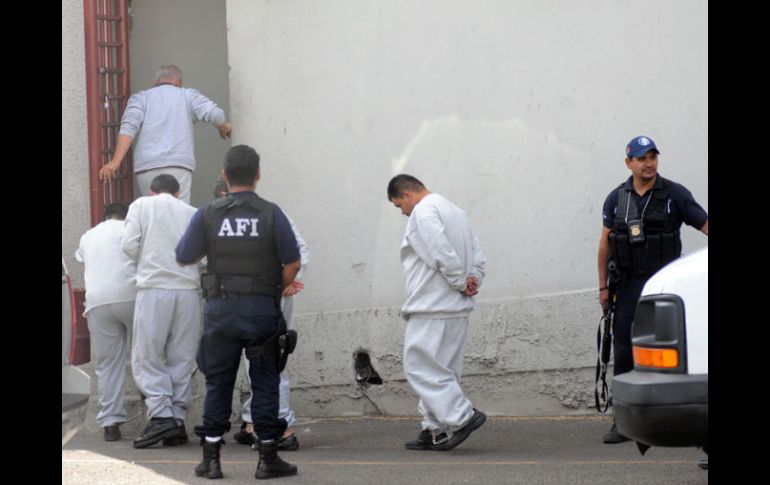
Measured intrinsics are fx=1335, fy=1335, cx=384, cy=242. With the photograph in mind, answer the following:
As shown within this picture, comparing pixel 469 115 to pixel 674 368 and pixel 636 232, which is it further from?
pixel 674 368

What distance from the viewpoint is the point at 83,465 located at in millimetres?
8625

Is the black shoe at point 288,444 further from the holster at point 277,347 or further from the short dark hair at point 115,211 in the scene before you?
the short dark hair at point 115,211

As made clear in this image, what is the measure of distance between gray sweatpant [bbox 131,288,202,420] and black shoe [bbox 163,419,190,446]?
4.4 inches

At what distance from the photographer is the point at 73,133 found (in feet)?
34.2

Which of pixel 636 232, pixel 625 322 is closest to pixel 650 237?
pixel 636 232

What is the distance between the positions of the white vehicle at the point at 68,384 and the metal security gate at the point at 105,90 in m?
4.88

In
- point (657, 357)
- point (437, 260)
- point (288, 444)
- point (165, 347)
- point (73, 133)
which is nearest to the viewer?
point (657, 357)

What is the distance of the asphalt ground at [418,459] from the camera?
25.3 ft

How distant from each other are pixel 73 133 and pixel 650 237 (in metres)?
4.59

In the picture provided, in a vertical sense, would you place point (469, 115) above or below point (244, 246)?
above

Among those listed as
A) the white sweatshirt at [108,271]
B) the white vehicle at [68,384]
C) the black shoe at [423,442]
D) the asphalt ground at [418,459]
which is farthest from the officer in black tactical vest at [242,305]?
the white vehicle at [68,384]
